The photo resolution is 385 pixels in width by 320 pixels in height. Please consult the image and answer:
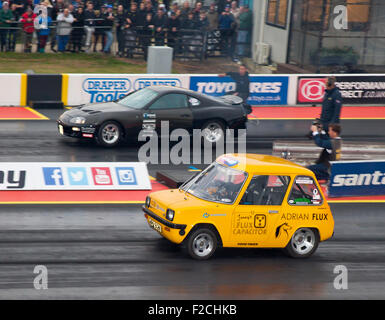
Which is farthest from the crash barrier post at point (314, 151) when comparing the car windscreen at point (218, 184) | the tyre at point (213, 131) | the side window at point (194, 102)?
the car windscreen at point (218, 184)

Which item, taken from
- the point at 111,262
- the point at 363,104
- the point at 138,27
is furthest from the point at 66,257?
the point at 138,27

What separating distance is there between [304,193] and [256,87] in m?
12.2

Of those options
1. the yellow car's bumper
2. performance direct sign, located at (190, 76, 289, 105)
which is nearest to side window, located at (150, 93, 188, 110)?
performance direct sign, located at (190, 76, 289, 105)

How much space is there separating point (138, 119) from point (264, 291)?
789 centimetres

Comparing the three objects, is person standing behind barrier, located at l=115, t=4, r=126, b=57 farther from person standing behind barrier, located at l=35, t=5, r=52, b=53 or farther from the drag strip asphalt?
the drag strip asphalt

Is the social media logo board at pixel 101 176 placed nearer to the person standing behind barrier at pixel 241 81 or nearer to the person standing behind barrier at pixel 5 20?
the person standing behind barrier at pixel 241 81

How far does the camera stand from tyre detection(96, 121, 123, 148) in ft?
53.9

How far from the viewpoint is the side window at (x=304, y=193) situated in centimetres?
1064

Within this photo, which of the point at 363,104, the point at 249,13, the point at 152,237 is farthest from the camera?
the point at 249,13

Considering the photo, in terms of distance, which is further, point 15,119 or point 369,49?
point 369,49

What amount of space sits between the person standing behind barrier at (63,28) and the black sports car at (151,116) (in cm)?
929

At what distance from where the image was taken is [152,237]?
11336 mm

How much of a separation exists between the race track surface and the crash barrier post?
2.20 meters
